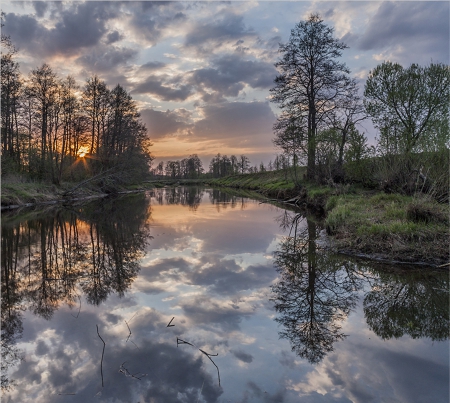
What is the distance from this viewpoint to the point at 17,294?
5848 mm

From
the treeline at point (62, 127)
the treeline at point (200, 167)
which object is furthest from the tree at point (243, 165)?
the treeline at point (62, 127)

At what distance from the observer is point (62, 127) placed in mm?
29375

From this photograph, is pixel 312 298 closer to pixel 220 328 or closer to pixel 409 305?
pixel 409 305

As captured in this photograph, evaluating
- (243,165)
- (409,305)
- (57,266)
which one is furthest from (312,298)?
(243,165)

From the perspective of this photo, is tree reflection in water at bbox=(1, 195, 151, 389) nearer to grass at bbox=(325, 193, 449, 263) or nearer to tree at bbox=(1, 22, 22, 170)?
grass at bbox=(325, 193, 449, 263)

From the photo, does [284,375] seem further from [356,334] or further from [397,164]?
[397,164]

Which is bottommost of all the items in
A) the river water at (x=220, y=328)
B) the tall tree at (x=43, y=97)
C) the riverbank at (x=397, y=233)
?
the river water at (x=220, y=328)

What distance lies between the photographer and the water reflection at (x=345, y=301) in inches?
176

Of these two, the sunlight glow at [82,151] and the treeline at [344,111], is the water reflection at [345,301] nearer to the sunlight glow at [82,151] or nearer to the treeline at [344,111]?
the treeline at [344,111]

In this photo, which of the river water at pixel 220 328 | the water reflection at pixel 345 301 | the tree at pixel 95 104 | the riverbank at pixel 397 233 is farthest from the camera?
the tree at pixel 95 104

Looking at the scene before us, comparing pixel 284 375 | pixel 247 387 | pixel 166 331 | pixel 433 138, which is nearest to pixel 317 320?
pixel 284 375

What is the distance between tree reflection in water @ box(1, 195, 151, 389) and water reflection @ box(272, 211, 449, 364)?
3556 mm

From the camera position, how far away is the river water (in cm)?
339

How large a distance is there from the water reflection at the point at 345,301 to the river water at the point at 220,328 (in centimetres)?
3
